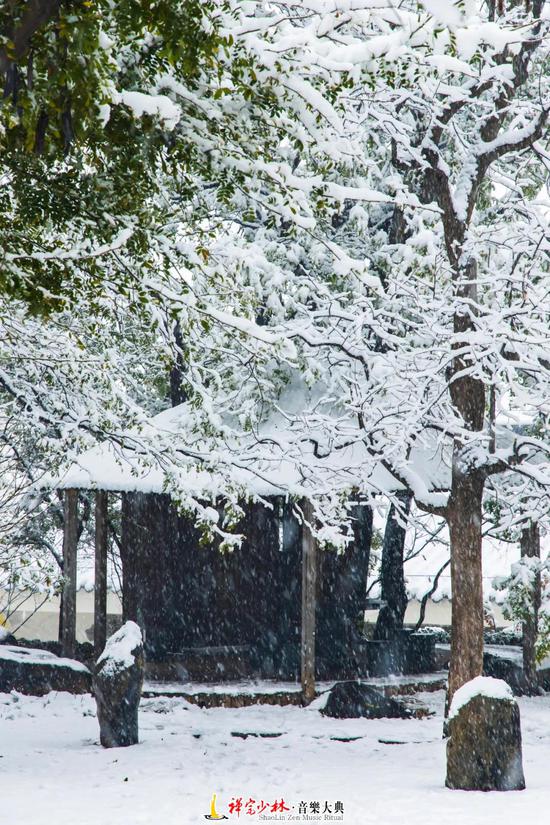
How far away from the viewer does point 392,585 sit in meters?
19.8

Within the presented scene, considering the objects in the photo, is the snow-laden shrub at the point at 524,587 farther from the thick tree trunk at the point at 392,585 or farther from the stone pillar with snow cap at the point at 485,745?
the stone pillar with snow cap at the point at 485,745

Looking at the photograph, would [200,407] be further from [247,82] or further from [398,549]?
[398,549]

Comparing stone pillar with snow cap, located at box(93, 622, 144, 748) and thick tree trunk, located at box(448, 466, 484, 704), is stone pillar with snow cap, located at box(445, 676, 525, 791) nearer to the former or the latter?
thick tree trunk, located at box(448, 466, 484, 704)

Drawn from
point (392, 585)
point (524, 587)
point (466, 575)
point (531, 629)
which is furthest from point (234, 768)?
point (392, 585)

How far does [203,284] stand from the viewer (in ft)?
30.3

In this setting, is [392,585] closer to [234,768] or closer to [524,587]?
[524,587]

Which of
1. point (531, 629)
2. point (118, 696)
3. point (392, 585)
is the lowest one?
point (118, 696)

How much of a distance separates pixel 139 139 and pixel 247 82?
2.67 feet

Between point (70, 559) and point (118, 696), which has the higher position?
Answer: point (70, 559)

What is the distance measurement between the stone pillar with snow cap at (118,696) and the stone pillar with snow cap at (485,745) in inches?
159

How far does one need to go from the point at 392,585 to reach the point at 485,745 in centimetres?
1040

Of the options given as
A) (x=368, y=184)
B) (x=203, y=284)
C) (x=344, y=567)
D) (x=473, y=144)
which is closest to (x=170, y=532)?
(x=344, y=567)

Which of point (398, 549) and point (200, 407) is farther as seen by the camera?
point (398, 549)

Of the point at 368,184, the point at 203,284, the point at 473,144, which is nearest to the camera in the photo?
the point at 203,284
